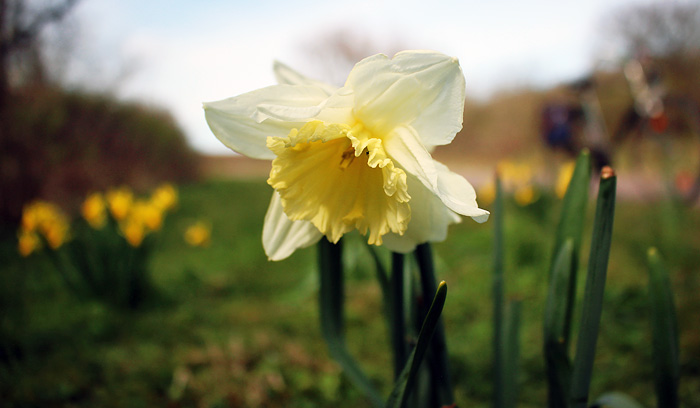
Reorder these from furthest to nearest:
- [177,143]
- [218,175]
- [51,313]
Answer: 1. [218,175]
2. [177,143]
3. [51,313]

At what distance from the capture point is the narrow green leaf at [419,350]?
17.6 inches

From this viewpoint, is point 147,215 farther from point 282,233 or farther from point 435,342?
point 435,342

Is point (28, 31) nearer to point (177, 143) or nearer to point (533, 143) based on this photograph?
point (177, 143)

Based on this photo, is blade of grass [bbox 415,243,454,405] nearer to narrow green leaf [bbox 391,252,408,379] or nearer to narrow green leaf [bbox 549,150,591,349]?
narrow green leaf [bbox 391,252,408,379]

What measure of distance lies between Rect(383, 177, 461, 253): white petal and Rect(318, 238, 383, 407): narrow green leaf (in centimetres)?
14

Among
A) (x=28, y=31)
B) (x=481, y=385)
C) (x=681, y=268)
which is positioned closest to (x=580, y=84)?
(x=681, y=268)

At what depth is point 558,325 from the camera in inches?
24.9

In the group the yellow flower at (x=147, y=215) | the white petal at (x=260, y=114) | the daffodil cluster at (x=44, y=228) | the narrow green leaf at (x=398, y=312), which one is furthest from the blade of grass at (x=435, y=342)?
the daffodil cluster at (x=44, y=228)

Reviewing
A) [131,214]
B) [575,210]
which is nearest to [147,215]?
[131,214]

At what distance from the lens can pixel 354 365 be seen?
0.67 meters

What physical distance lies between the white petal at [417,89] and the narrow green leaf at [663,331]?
39 centimetres

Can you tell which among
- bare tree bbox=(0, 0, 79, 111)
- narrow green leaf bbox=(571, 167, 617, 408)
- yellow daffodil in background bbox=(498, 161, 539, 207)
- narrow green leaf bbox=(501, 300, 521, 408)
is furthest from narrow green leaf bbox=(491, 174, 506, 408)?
bare tree bbox=(0, 0, 79, 111)

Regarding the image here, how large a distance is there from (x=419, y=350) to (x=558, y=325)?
29 centimetres

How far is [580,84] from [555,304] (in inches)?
146
